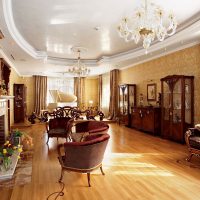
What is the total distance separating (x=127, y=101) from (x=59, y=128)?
424 centimetres

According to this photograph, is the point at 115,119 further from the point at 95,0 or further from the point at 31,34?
the point at 95,0

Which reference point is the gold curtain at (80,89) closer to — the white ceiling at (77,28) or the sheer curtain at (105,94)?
the sheer curtain at (105,94)

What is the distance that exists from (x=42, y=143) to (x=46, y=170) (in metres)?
2.46

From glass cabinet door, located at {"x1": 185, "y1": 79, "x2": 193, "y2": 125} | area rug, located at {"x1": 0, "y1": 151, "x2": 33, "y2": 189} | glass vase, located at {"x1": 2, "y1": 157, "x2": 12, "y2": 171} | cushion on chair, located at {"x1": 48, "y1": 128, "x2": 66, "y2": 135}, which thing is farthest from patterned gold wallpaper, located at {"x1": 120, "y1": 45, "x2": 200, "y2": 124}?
glass vase, located at {"x1": 2, "y1": 157, "x2": 12, "y2": 171}

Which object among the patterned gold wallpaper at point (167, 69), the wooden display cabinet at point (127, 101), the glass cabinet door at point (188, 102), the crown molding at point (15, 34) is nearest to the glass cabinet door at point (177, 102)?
the glass cabinet door at point (188, 102)

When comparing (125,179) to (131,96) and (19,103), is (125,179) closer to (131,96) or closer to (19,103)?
(131,96)

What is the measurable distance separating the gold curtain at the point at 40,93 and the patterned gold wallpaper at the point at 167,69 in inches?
237

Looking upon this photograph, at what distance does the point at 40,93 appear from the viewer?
13.9m

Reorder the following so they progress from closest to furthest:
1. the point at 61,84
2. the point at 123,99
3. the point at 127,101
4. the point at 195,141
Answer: the point at 195,141 → the point at 127,101 → the point at 123,99 → the point at 61,84

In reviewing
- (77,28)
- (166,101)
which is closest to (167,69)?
(166,101)

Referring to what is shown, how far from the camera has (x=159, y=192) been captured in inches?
122

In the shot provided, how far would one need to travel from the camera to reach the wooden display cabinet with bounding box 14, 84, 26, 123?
11170 mm

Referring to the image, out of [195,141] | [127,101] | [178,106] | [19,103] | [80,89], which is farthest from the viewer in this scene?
[80,89]

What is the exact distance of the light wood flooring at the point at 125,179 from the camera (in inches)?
119
